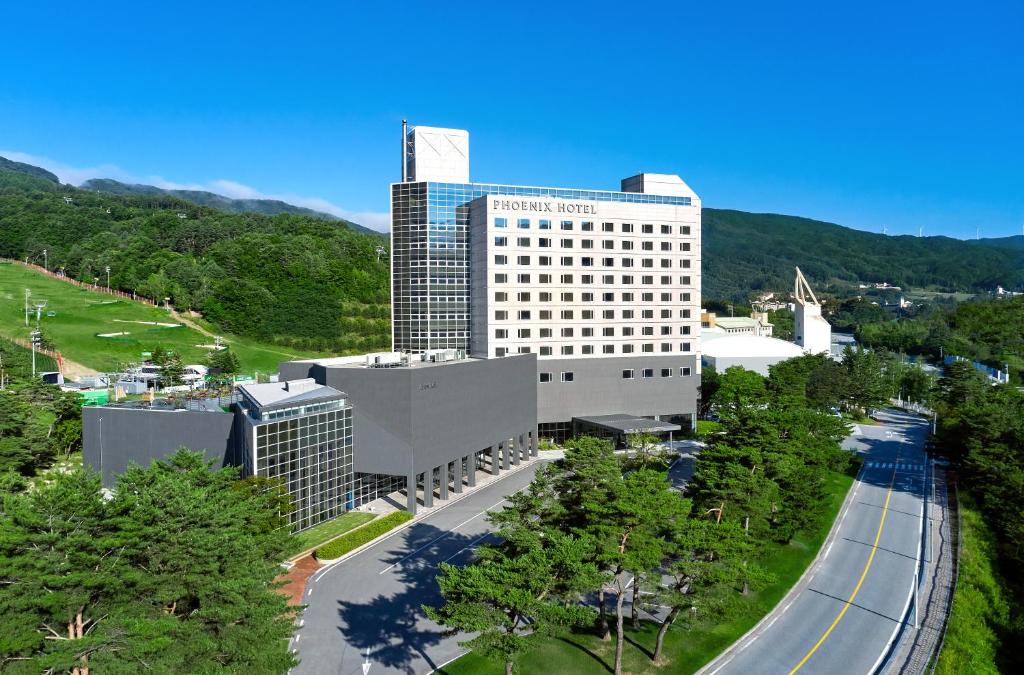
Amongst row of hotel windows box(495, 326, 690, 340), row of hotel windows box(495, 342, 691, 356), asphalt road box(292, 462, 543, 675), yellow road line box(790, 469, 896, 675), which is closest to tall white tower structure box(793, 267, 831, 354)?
row of hotel windows box(495, 342, 691, 356)

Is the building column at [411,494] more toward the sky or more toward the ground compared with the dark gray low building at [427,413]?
more toward the ground

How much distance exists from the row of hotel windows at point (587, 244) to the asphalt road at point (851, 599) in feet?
105

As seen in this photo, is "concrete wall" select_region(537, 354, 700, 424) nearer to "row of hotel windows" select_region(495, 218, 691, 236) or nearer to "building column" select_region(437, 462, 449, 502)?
"row of hotel windows" select_region(495, 218, 691, 236)

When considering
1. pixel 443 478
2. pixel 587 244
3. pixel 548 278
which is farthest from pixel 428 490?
pixel 587 244

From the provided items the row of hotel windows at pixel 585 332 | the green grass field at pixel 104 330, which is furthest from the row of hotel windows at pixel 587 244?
the green grass field at pixel 104 330

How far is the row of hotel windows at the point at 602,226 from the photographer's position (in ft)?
231

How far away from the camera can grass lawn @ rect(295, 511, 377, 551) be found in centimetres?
4344

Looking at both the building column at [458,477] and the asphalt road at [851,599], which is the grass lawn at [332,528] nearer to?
the building column at [458,477]

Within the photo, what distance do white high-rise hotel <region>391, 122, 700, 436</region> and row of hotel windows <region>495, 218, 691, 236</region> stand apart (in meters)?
0.12

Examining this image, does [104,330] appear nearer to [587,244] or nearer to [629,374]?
[587,244]

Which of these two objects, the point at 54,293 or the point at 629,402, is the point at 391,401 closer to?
the point at 629,402

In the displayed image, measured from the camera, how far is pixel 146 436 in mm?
53188

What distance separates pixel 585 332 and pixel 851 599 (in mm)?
41308

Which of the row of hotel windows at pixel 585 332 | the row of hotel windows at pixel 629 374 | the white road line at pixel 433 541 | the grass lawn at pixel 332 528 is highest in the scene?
the row of hotel windows at pixel 585 332
